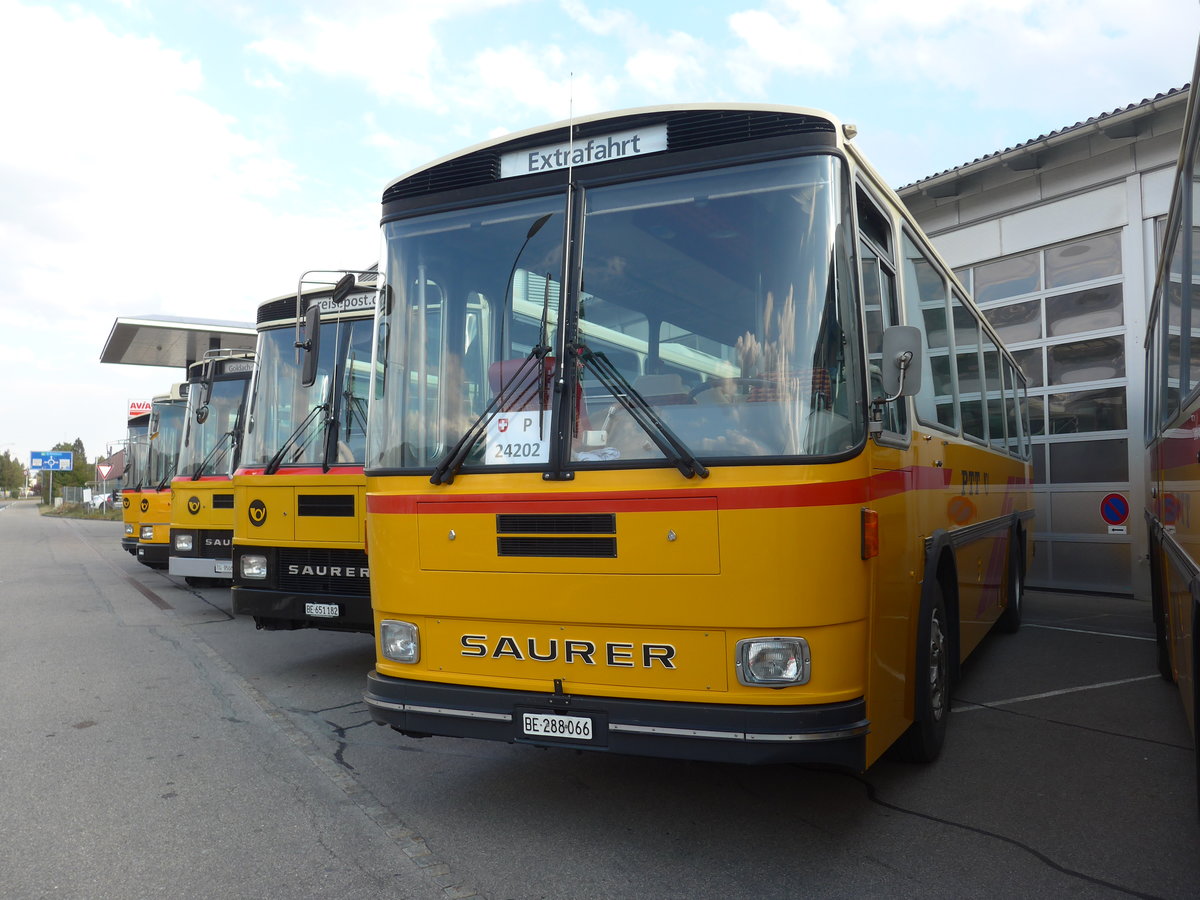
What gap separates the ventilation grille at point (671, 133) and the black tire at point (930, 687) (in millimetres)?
2334

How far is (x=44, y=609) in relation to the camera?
12.2 metres

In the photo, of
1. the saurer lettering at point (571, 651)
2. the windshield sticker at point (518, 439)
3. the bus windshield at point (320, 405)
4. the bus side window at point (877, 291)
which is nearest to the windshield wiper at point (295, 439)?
the bus windshield at point (320, 405)

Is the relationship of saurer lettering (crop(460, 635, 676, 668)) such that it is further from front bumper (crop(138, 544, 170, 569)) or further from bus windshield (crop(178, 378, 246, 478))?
front bumper (crop(138, 544, 170, 569))

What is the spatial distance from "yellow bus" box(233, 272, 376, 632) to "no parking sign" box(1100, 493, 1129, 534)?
32.8 feet

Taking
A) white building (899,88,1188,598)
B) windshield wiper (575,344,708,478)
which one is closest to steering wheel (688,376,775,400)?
windshield wiper (575,344,708,478)

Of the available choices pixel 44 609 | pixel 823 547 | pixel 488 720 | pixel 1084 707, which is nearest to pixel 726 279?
pixel 823 547

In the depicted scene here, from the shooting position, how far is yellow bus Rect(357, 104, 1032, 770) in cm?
363

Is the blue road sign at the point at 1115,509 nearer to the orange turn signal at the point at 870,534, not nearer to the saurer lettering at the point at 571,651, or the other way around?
the orange turn signal at the point at 870,534

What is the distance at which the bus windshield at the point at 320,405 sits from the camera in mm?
7562

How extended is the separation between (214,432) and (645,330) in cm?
899

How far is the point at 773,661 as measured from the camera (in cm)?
363

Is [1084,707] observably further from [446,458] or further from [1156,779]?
[446,458]

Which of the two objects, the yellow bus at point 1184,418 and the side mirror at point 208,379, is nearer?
the yellow bus at point 1184,418

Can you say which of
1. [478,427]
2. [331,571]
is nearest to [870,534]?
[478,427]
